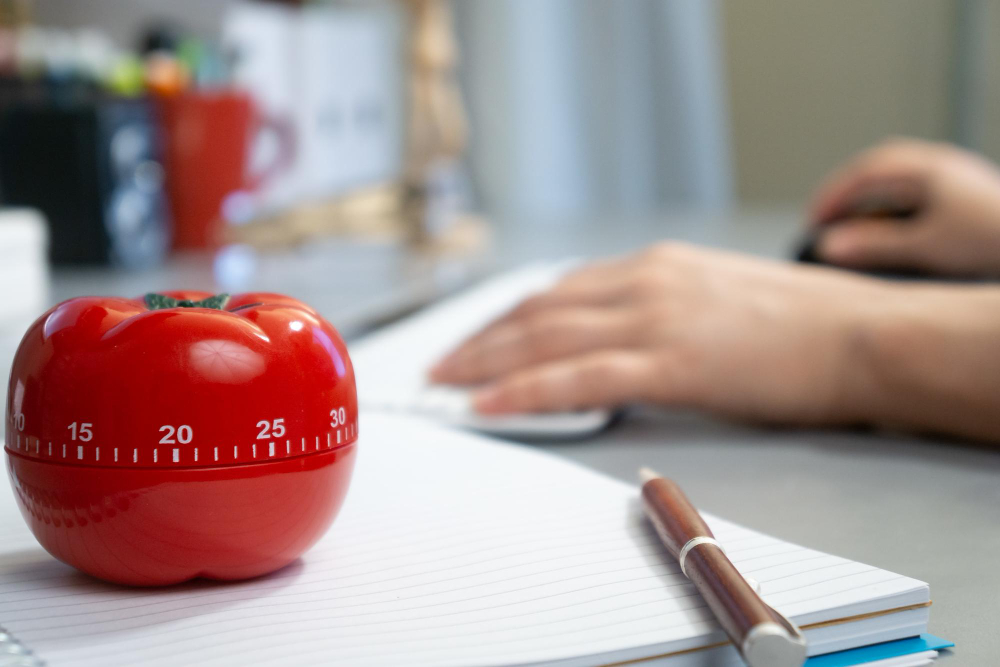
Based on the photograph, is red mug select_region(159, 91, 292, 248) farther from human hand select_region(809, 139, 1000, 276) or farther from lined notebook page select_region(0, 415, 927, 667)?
lined notebook page select_region(0, 415, 927, 667)

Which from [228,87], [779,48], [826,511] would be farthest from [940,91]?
[826,511]

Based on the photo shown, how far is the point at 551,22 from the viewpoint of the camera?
2.45m

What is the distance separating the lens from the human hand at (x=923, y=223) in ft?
3.09

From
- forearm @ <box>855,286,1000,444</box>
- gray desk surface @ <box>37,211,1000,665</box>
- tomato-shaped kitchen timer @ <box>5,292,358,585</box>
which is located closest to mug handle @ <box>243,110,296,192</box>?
gray desk surface @ <box>37,211,1000,665</box>

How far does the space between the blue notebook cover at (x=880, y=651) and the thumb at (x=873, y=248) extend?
673 mm

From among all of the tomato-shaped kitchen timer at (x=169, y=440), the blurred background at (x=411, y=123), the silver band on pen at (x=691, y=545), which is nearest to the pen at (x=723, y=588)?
the silver band on pen at (x=691, y=545)

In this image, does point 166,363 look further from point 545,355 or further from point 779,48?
point 779,48

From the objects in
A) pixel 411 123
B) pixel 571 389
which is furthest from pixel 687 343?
pixel 411 123

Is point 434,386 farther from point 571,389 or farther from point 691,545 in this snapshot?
point 691,545

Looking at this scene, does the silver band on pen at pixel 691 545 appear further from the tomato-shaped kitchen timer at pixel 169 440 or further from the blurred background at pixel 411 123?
the blurred background at pixel 411 123

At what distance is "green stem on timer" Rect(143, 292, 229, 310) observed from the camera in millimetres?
364

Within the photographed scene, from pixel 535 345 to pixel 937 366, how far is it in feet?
0.86

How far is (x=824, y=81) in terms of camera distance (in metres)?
2.70

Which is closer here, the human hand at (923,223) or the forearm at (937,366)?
the forearm at (937,366)
